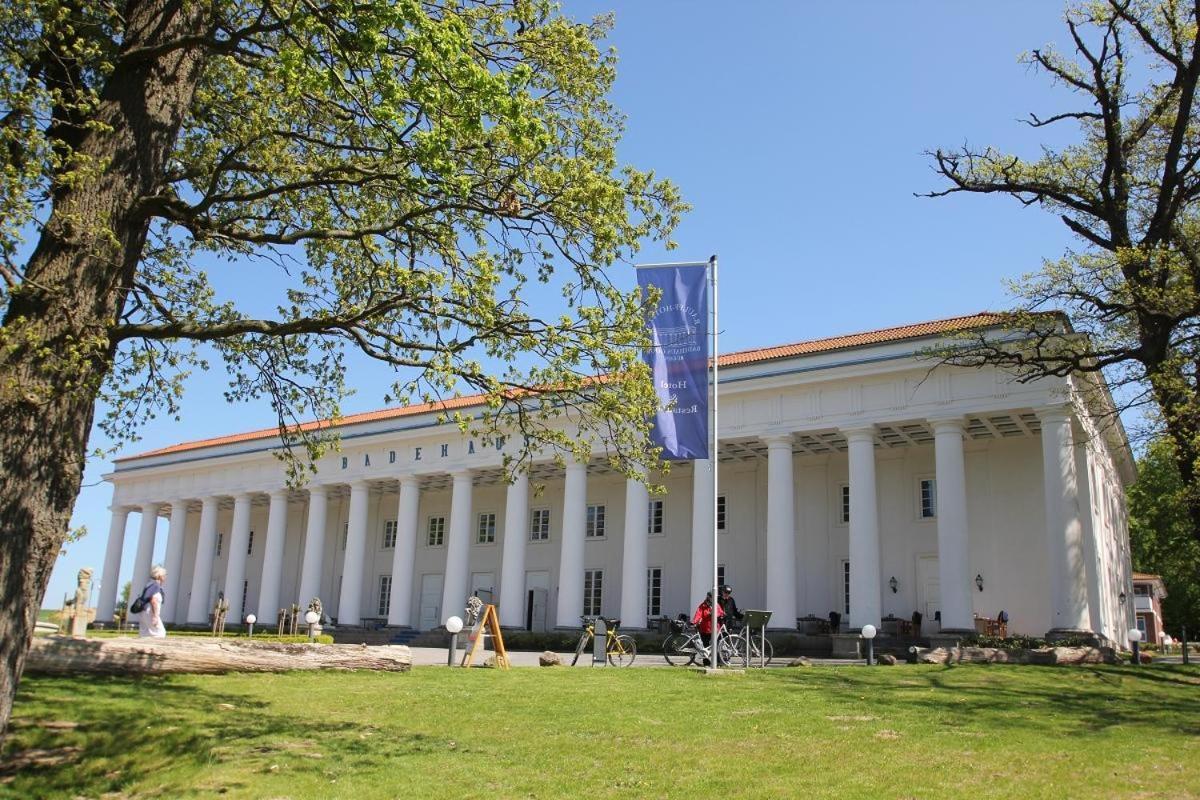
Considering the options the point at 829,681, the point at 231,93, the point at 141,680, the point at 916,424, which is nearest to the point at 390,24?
the point at 231,93

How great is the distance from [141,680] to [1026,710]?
38.8 ft

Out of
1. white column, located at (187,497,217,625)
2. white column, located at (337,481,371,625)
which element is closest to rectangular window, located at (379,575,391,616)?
white column, located at (337,481,371,625)

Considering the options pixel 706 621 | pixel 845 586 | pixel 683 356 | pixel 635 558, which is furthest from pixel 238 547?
pixel 683 356

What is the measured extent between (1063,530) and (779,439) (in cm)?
895

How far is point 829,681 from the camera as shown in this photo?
1630 centimetres

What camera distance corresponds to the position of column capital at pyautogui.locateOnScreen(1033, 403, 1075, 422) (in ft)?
87.7

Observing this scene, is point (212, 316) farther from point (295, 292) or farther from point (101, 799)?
point (101, 799)

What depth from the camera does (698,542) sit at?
32812 millimetres

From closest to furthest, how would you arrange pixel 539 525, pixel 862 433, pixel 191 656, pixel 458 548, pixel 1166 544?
pixel 191 656
pixel 862 433
pixel 458 548
pixel 539 525
pixel 1166 544

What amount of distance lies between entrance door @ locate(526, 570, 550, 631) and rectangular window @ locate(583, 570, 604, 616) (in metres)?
1.95

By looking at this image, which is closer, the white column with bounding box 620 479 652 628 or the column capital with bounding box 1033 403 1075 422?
the column capital with bounding box 1033 403 1075 422

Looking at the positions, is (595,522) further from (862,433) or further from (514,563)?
(862,433)

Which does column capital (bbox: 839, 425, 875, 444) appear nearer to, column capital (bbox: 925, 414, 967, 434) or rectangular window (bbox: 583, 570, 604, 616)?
column capital (bbox: 925, 414, 967, 434)

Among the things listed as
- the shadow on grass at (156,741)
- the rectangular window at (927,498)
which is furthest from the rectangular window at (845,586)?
the shadow on grass at (156,741)
